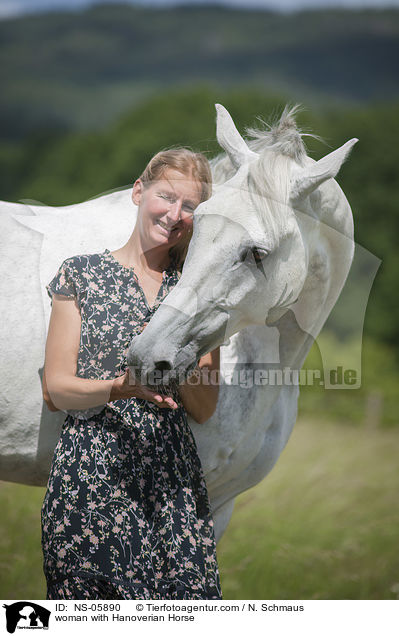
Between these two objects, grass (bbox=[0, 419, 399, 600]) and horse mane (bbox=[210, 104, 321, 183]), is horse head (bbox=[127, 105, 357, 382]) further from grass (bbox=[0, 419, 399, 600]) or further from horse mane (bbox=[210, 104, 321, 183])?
grass (bbox=[0, 419, 399, 600])

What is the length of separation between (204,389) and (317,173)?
89cm

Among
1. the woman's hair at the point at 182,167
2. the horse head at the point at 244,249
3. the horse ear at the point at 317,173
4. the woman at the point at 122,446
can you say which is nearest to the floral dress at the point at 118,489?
the woman at the point at 122,446

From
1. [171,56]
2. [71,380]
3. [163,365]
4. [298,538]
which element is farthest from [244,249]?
[171,56]

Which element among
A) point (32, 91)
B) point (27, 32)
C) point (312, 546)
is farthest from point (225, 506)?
point (27, 32)

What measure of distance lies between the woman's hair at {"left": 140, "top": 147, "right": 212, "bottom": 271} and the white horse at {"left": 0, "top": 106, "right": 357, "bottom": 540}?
13 centimetres

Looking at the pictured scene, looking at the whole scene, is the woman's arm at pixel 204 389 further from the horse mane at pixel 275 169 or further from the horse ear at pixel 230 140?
the horse ear at pixel 230 140

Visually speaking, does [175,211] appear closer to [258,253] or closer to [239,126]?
[258,253]

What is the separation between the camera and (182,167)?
2277 millimetres

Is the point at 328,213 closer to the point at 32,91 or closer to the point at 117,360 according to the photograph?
the point at 117,360

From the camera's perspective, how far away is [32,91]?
35250mm

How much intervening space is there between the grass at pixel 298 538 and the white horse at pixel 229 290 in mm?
1395

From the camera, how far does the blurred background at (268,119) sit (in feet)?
14.4
